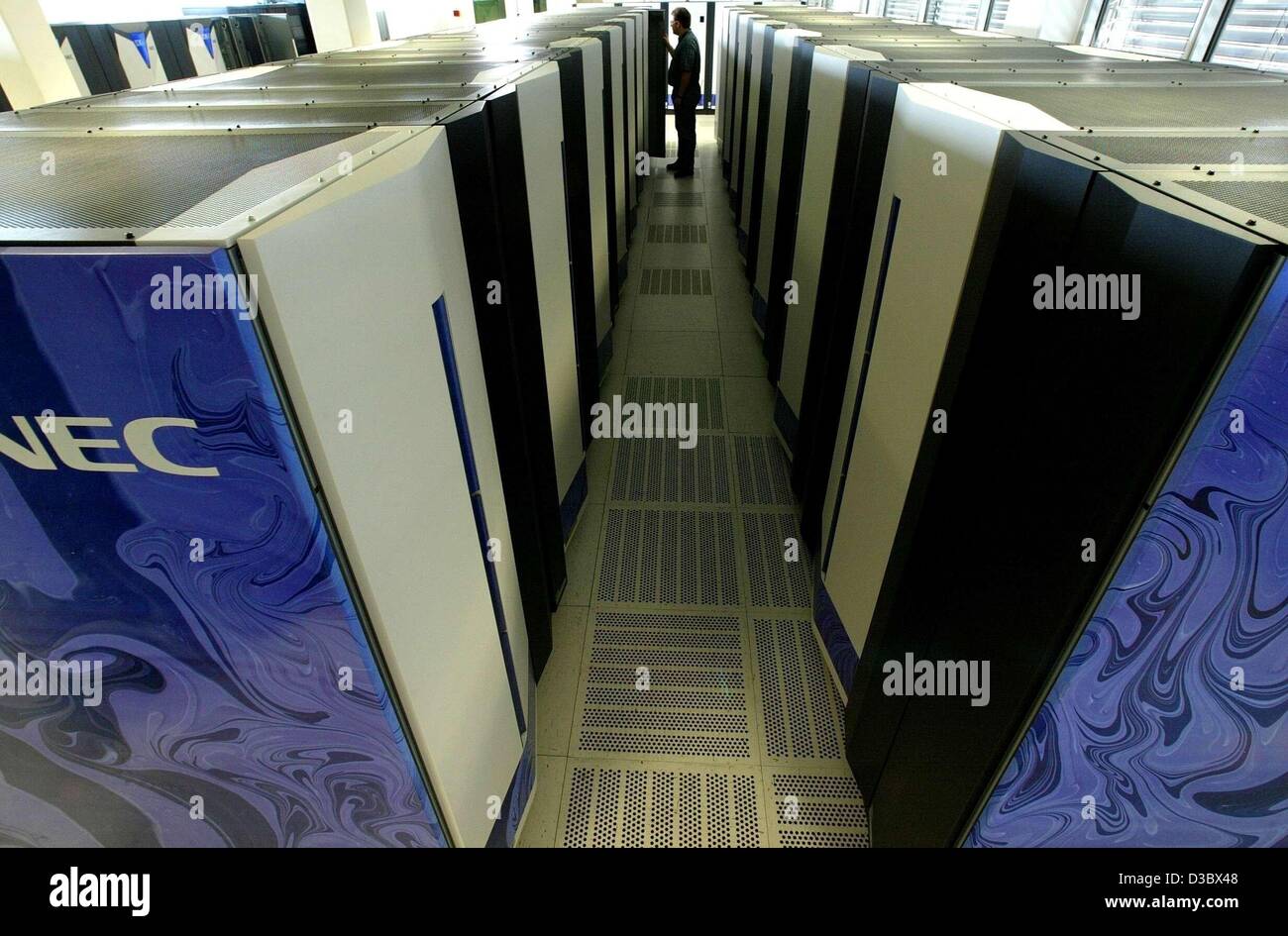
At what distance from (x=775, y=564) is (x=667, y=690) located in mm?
966

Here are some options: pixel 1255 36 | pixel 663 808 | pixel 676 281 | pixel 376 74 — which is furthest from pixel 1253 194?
pixel 676 281

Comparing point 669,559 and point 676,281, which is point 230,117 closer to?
point 669,559

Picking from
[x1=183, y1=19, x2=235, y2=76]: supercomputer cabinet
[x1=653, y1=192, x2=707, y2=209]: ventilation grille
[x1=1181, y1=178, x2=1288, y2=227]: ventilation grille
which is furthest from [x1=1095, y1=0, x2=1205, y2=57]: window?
[x1=183, y1=19, x2=235, y2=76]: supercomputer cabinet

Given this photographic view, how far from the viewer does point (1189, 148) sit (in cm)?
139

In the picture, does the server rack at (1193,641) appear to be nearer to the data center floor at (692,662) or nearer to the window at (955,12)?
the data center floor at (692,662)

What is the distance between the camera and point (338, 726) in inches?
54.1

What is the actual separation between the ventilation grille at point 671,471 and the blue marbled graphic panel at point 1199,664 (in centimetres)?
259

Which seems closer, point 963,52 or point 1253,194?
point 1253,194

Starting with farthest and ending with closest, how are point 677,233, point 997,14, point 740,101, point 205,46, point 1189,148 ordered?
point 677,233, point 740,101, point 205,46, point 997,14, point 1189,148

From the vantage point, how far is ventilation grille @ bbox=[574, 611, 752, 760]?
2.62 m

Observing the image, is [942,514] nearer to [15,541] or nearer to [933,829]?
[933,829]

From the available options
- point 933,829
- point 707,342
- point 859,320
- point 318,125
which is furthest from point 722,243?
point 933,829

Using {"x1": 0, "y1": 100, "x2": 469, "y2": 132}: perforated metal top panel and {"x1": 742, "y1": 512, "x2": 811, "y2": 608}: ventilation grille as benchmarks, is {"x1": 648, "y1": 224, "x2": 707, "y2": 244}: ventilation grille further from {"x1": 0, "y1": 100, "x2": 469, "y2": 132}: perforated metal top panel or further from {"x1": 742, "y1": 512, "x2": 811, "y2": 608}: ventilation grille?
{"x1": 0, "y1": 100, "x2": 469, "y2": 132}: perforated metal top panel

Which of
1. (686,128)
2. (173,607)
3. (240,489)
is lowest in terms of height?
(686,128)
